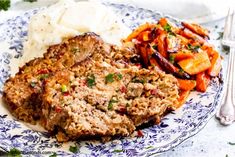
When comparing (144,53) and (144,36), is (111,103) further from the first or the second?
(144,36)

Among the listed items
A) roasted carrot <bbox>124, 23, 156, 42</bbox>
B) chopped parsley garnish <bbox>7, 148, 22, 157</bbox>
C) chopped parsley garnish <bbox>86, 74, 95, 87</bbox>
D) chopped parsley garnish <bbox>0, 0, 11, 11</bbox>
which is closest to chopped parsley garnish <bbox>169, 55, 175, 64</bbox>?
roasted carrot <bbox>124, 23, 156, 42</bbox>

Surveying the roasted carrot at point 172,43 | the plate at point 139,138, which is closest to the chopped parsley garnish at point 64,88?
the plate at point 139,138

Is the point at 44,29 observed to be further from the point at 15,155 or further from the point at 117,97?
the point at 15,155

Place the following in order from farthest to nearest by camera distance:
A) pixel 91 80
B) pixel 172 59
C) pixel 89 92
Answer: pixel 172 59, pixel 91 80, pixel 89 92

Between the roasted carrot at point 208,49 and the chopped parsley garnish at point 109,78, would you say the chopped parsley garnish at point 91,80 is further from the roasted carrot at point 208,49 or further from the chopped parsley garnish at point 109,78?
the roasted carrot at point 208,49

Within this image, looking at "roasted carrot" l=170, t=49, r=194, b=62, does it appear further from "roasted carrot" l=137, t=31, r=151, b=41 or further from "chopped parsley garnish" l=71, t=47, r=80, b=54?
"chopped parsley garnish" l=71, t=47, r=80, b=54

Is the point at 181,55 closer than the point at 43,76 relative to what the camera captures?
No

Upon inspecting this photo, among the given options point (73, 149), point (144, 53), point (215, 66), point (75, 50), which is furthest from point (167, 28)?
point (73, 149)
